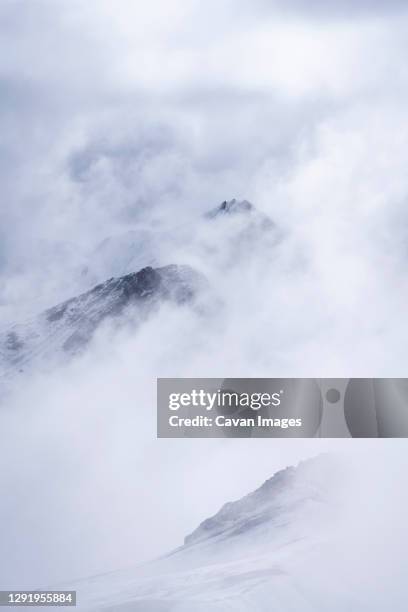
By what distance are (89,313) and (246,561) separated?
629cm

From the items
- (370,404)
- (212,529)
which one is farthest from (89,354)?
(370,404)

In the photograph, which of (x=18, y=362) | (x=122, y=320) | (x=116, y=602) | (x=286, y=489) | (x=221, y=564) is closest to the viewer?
(x=116, y=602)

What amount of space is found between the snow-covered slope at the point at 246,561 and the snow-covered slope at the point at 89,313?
14.5 ft

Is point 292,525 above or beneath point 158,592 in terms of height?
above

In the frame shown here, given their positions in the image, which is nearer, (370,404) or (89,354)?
(370,404)

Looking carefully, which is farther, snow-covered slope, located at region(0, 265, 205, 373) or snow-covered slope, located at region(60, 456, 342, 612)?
snow-covered slope, located at region(0, 265, 205, 373)

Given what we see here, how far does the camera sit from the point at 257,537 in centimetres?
1223

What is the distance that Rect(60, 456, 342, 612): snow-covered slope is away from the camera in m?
10.6

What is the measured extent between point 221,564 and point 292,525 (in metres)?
1.20

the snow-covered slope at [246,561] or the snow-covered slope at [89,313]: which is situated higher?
the snow-covered slope at [89,313]

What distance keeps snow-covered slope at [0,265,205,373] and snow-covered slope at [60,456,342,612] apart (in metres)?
4.42

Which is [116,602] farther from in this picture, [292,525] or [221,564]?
[292,525]

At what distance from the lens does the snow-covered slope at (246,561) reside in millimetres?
10617

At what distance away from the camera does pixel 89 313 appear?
16516 mm
